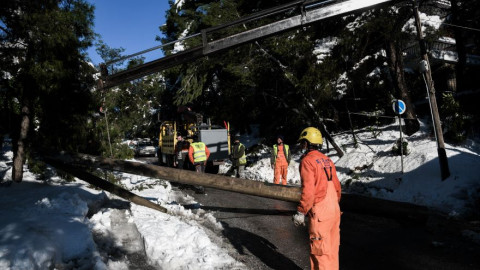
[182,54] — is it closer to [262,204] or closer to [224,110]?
[262,204]


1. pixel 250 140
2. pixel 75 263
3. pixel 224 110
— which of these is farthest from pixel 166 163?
pixel 75 263

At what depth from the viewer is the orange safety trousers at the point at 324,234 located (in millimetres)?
3361

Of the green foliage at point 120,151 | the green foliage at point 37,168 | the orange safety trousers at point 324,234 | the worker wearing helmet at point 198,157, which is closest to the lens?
the orange safety trousers at point 324,234

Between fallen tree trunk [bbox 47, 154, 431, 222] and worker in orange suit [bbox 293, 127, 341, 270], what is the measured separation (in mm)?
1021

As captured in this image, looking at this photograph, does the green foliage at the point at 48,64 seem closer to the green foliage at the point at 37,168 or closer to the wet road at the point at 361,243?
the green foliage at the point at 37,168

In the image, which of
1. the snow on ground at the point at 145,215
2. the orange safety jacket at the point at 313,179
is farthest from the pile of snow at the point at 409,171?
the orange safety jacket at the point at 313,179

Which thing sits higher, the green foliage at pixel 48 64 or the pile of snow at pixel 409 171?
the green foliage at pixel 48 64

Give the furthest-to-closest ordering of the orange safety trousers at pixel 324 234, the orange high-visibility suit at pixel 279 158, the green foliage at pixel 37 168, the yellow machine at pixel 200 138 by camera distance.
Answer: the yellow machine at pixel 200 138 < the orange high-visibility suit at pixel 279 158 < the green foliage at pixel 37 168 < the orange safety trousers at pixel 324 234

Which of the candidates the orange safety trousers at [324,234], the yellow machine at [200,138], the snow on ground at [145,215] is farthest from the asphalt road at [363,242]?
the yellow machine at [200,138]

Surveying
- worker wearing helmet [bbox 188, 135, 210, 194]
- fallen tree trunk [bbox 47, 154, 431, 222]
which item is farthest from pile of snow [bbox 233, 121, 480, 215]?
worker wearing helmet [bbox 188, 135, 210, 194]

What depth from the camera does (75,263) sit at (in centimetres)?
360

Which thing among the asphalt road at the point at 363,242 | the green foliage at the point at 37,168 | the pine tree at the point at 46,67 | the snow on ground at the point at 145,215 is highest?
the pine tree at the point at 46,67

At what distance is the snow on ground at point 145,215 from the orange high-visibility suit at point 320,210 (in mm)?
1236

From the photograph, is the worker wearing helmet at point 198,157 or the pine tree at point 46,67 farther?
the worker wearing helmet at point 198,157
